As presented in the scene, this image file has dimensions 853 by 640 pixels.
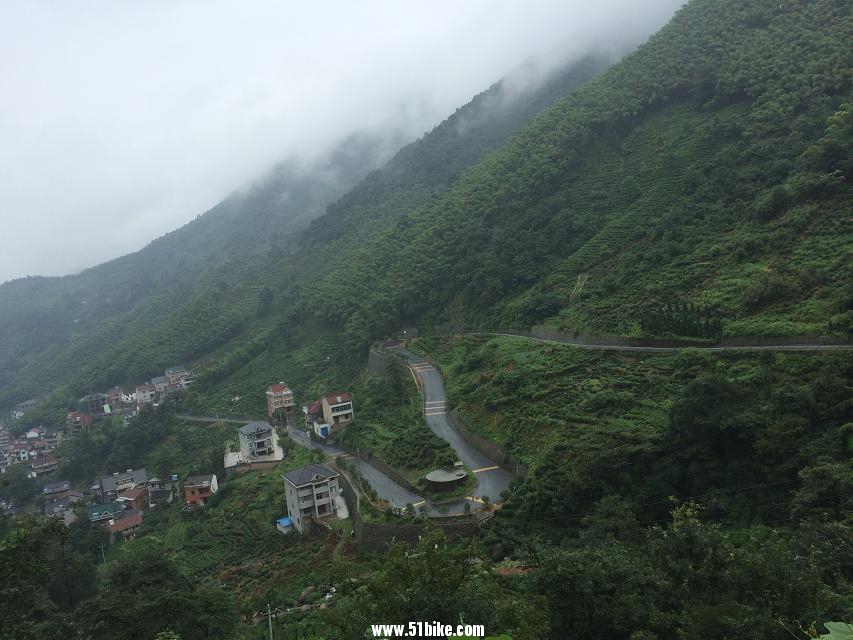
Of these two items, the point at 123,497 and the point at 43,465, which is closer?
the point at 123,497

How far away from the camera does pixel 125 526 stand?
3591 centimetres

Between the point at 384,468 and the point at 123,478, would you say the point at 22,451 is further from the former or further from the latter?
the point at 384,468

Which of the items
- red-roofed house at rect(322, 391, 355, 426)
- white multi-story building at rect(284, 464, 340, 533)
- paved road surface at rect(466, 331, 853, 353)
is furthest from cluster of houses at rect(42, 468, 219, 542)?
paved road surface at rect(466, 331, 853, 353)

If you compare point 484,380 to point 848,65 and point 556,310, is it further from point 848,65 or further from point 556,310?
point 848,65

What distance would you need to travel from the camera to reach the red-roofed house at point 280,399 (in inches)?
1793

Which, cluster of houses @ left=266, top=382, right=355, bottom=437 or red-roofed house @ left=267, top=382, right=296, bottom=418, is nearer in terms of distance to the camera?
cluster of houses @ left=266, top=382, right=355, bottom=437

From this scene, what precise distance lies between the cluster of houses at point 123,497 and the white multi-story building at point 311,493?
1093 cm

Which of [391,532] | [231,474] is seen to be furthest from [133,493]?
[391,532]

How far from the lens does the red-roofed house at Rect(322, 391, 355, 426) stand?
124 ft

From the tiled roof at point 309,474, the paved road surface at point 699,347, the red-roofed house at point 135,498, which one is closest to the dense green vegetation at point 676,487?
the paved road surface at point 699,347

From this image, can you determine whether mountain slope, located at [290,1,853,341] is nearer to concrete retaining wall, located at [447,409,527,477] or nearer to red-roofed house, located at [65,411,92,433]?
concrete retaining wall, located at [447,409,527,477]

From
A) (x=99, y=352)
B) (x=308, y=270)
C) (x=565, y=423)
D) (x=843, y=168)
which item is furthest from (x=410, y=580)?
(x=99, y=352)

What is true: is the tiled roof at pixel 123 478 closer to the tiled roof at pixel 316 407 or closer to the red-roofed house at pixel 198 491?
the red-roofed house at pixel 198 491

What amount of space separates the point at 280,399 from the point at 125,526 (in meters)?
13.7
